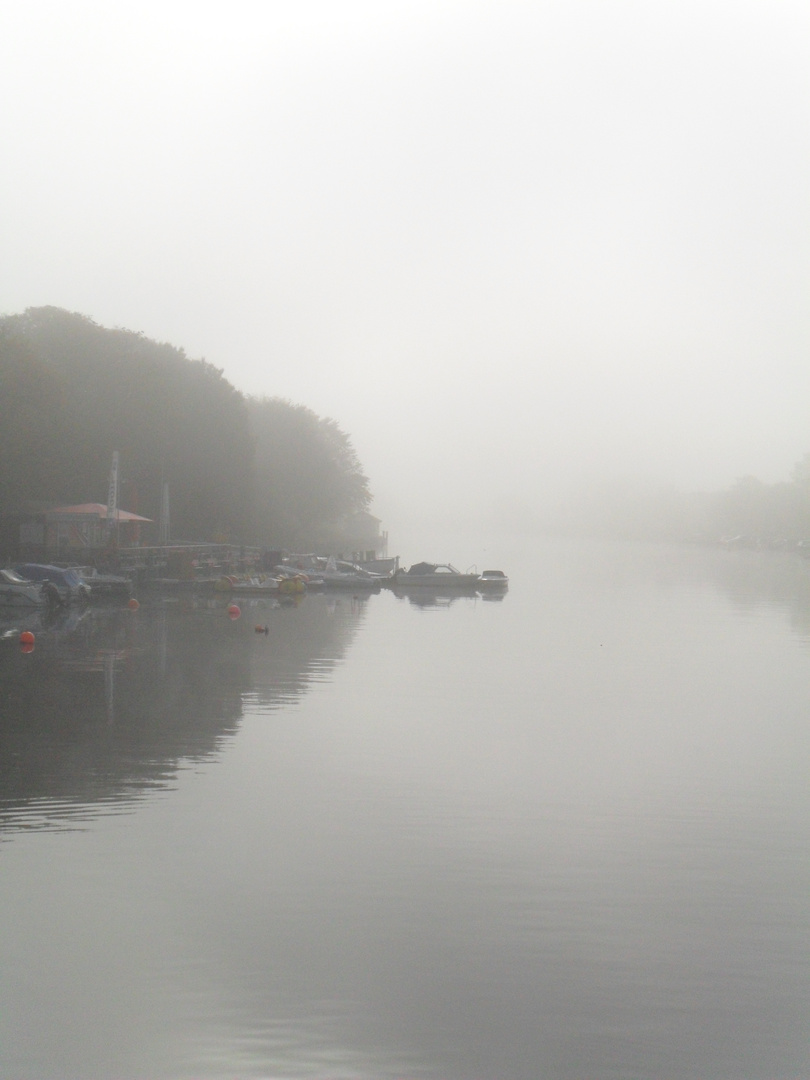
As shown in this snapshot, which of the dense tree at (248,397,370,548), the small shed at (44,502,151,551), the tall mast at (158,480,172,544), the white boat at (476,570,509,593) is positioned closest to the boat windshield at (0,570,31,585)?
the small shed at (44,502,151,551)

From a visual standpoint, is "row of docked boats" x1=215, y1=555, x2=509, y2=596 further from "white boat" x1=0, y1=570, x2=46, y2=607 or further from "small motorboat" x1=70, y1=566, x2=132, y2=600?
"white boat" x1=0, y1=570, x2=46, y2=607

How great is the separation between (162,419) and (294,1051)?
227ft

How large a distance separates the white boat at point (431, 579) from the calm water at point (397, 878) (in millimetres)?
41774

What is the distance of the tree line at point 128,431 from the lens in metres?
56.1

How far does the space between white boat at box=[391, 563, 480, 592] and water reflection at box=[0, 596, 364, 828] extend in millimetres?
24517

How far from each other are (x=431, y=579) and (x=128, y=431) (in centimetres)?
2241

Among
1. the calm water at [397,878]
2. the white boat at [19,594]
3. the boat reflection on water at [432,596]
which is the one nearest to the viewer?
the calm water at [397,878]

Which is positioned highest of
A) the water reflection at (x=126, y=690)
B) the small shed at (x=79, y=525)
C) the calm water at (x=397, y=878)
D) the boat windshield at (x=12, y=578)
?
the small shed at (x=79, y=525)

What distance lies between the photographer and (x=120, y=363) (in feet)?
238

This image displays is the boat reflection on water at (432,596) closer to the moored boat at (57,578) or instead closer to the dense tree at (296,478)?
the moored boat at (57,578)

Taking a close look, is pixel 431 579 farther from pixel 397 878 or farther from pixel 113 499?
pixel 397 878

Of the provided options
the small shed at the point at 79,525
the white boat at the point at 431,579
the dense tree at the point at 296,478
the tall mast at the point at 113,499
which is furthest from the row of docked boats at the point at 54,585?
the dense tree at the point at 296,478

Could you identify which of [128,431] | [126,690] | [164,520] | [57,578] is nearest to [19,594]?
[57,578]

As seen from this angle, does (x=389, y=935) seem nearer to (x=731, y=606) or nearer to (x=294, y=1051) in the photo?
(x=294, y=1051)
